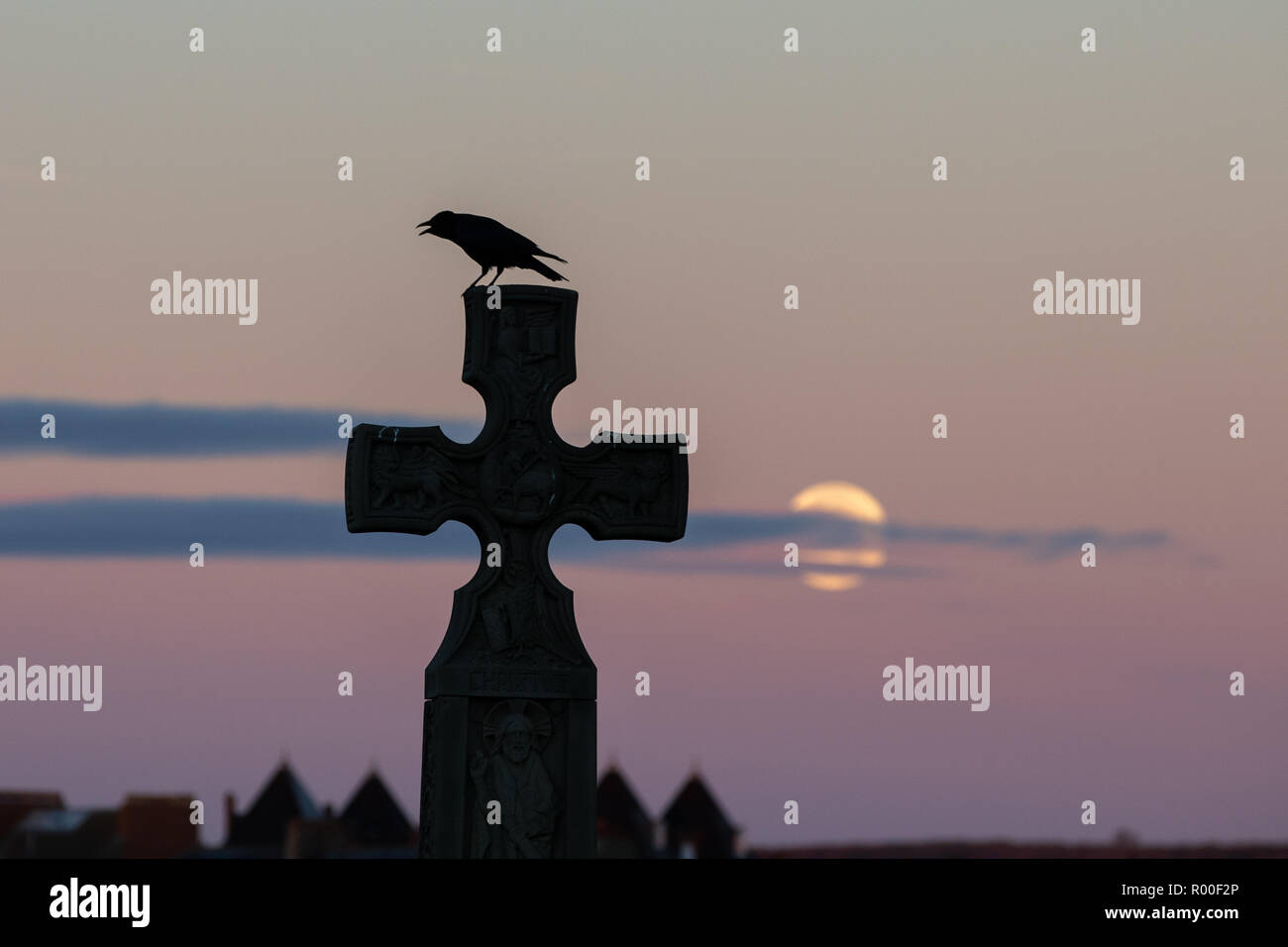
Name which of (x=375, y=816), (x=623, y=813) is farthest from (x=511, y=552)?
(x=375, y=816)

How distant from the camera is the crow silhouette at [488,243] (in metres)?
15.6

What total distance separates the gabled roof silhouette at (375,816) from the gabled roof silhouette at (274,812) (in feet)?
12.1

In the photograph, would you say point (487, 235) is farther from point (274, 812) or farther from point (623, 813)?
point (274, 812)

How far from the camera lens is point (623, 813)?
7575cm

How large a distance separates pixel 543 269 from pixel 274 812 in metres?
76.0

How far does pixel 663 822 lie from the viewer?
81000 mm

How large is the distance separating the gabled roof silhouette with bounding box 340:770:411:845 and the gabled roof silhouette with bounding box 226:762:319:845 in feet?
12.1

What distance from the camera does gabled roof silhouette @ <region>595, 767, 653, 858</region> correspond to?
244ft

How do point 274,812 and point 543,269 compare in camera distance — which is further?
point 274,812

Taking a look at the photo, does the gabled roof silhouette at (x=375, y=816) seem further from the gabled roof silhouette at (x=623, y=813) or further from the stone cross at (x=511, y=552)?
the stone cross at (x=511, y=552)

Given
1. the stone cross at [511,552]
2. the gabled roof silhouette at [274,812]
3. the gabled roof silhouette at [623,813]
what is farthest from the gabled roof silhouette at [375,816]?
the stone cross at [511,552]

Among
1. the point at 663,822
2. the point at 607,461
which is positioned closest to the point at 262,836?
the point at 663,822

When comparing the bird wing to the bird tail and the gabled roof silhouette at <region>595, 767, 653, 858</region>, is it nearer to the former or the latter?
the bird tail

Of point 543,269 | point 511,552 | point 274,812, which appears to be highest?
point 543,269
